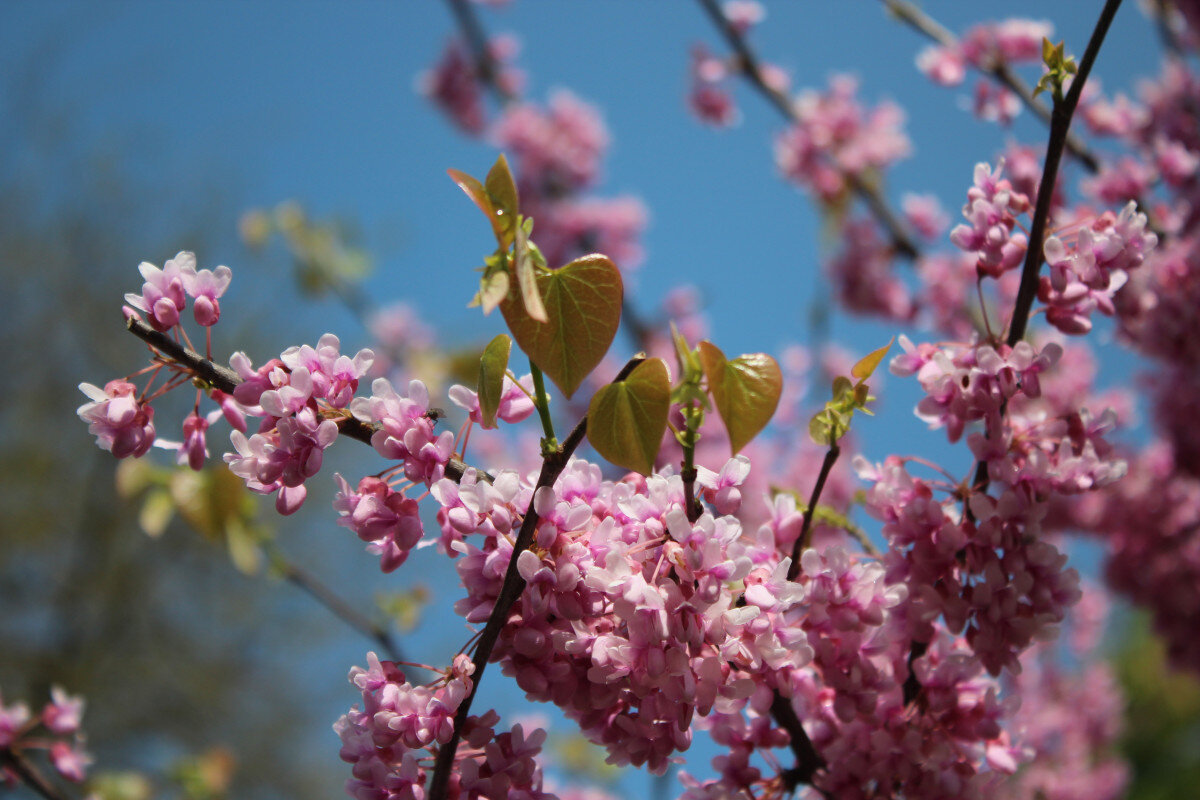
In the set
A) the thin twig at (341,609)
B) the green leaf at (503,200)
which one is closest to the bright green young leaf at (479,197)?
the green leaf at (503,200)

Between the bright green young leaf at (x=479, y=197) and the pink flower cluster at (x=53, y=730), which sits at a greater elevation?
the bright green young leaf at (x=479, y=197)

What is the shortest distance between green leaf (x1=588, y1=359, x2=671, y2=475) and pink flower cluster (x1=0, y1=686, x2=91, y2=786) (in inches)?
37.4

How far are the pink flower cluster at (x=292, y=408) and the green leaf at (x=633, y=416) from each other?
0.18m

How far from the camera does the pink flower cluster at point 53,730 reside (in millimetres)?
1057

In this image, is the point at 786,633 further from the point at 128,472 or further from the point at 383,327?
the point at 383,327

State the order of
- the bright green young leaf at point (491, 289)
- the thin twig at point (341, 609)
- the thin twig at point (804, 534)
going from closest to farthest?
the bright green young leaf at point (491, 289), the thin twig at point (804, 534), the thin twig at point (341, 609)

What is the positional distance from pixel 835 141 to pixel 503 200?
2486 millimetres

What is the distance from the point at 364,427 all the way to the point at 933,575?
546mm

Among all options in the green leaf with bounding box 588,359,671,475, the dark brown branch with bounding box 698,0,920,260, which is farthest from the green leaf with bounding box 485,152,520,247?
the dark brown branch with bounding box 698,0,920,260

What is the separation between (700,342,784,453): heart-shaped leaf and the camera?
23.8 inches

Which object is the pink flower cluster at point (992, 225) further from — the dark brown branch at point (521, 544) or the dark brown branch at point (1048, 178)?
the dark brown branch at point (521, 544)

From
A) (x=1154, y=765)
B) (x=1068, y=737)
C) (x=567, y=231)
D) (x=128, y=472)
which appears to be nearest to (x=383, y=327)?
(x=567, y=231)

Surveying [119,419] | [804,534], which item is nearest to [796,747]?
[804,534]

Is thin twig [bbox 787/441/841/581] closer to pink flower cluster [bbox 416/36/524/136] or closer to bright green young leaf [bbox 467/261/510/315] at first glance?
bright green young leaf [bbox 467/261/510/315]
